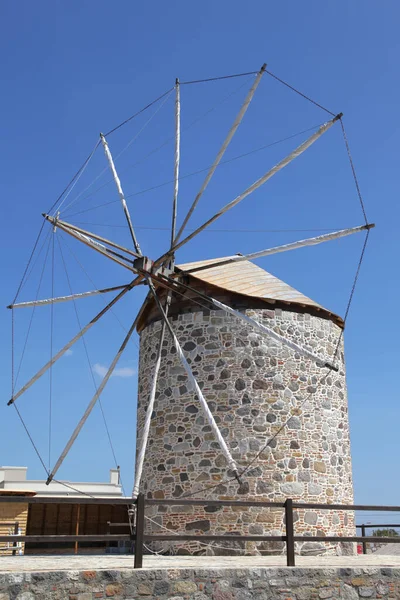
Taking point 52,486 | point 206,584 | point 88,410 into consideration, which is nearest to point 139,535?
point 206,584

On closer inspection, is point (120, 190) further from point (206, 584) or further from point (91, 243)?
point (206, 584)

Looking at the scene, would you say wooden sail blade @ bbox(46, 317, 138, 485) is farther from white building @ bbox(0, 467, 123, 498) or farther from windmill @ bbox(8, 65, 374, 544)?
white building @ bbox(0, 467, 123, 498)

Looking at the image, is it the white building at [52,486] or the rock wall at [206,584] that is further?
the white building at [52,486]

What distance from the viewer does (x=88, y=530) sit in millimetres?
19594

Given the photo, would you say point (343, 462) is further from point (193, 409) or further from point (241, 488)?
point (193, 409)

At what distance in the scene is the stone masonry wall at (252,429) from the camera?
11.6m

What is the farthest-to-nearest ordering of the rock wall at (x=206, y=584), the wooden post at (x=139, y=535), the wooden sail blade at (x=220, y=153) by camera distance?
the wooden sail blade at (x=220, y=153) < the wooden post at (x=139, y=535) < the rock wall at (x=206, y=584)

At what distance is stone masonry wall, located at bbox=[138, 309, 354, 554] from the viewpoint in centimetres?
1164

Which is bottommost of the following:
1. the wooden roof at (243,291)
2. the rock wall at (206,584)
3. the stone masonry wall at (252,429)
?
the rock wall at (206,584)

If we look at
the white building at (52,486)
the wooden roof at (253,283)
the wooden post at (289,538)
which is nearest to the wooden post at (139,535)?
the wooden post at (289,538)

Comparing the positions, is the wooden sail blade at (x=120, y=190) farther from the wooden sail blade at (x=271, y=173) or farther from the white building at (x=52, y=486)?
the white building at (x=52, y=486)

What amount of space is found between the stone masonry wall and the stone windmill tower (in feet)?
0.06

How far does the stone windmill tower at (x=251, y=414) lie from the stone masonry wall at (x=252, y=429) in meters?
0.02

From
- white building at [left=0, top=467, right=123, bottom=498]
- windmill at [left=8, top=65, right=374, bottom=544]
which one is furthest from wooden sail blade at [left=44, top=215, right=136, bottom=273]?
white building at [left=0, top=467, right=123, bottom=498]
